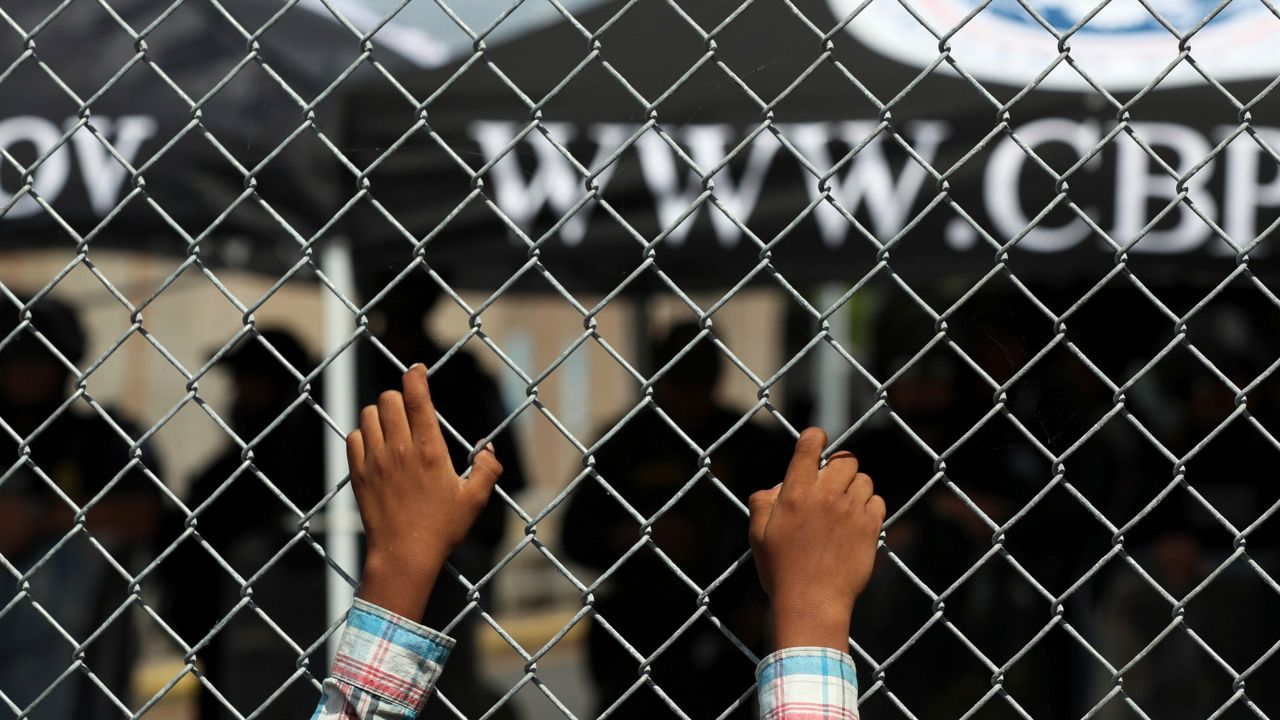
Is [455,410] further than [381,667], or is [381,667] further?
[455,410]

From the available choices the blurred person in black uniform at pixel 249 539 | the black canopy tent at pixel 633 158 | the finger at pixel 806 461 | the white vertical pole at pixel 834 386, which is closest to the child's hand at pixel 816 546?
the finger at pixel 806 461

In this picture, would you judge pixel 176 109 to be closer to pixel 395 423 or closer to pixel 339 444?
pixel 339 444

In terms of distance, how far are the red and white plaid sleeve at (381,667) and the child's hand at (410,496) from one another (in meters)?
0.03

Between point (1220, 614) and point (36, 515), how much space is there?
2626 mm

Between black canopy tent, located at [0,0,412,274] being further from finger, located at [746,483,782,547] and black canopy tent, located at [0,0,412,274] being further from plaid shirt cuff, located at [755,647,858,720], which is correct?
plaid shirt cuff, located at [755,647,858,720]

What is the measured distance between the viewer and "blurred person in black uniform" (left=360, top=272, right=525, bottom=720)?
68.3 inches

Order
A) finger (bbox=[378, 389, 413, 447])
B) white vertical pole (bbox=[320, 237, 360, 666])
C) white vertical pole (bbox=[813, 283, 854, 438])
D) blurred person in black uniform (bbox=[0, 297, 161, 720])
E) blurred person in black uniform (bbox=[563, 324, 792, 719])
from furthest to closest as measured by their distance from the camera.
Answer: white vertical pole (bbox=[813, 283, 854, 438]) < blurred person in black uniform (bbox=[563, 324, 792, 719]) < white vertical pole (bbox=[320, 237, 360, 666]) < blurred person in black uniform (bbox=[0, 297, 161, 720]) < finger (bbox=[378, 389, 413, 447])

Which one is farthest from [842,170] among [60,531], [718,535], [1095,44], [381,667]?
[60,531]

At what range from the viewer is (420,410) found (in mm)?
1129

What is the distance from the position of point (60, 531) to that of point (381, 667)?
5.21 ft

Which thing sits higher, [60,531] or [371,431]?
[60,531]

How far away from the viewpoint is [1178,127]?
7.22ft

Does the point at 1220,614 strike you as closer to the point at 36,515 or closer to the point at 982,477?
the point at 982,477

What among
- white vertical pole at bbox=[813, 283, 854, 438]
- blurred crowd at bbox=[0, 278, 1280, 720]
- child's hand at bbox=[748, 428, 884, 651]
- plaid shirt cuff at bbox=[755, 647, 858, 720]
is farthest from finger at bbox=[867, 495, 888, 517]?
white vertical pole at bbox=[813, 283, 854, 438]
